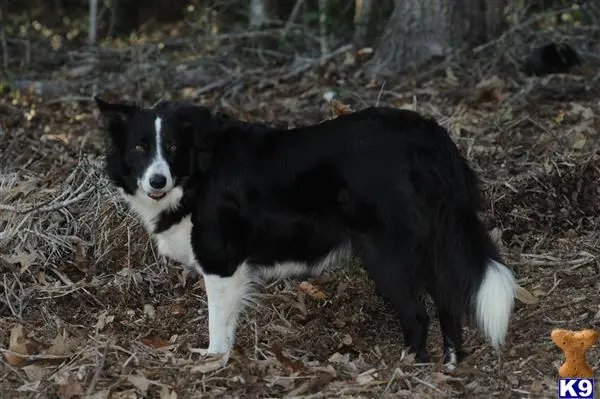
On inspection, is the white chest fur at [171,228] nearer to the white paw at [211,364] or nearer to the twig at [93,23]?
the white paw at [211,364]

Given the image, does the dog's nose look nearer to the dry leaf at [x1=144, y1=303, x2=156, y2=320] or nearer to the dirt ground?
the dirt ground

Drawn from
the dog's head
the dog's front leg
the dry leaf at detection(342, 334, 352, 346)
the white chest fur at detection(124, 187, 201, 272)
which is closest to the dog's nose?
the dog's head

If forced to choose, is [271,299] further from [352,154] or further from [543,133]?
[543,133]

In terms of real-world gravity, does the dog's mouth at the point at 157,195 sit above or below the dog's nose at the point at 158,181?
below

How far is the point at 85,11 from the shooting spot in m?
16.0

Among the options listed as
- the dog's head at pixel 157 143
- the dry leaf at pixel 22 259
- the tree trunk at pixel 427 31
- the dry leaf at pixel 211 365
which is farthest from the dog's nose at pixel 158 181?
the tree trunk at pixel 427 31

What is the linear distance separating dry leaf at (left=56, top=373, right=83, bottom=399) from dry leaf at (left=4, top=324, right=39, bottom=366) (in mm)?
437

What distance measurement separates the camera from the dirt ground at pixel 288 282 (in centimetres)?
417

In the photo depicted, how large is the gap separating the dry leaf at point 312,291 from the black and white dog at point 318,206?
1.69 ft

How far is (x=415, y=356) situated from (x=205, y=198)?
1307 mm

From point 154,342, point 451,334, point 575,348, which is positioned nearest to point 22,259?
point 154,342

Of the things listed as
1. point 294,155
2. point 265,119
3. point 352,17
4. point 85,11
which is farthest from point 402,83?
point 85,11

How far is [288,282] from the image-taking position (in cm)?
572

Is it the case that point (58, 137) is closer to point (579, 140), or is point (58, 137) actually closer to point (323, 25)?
point (323, 25)
